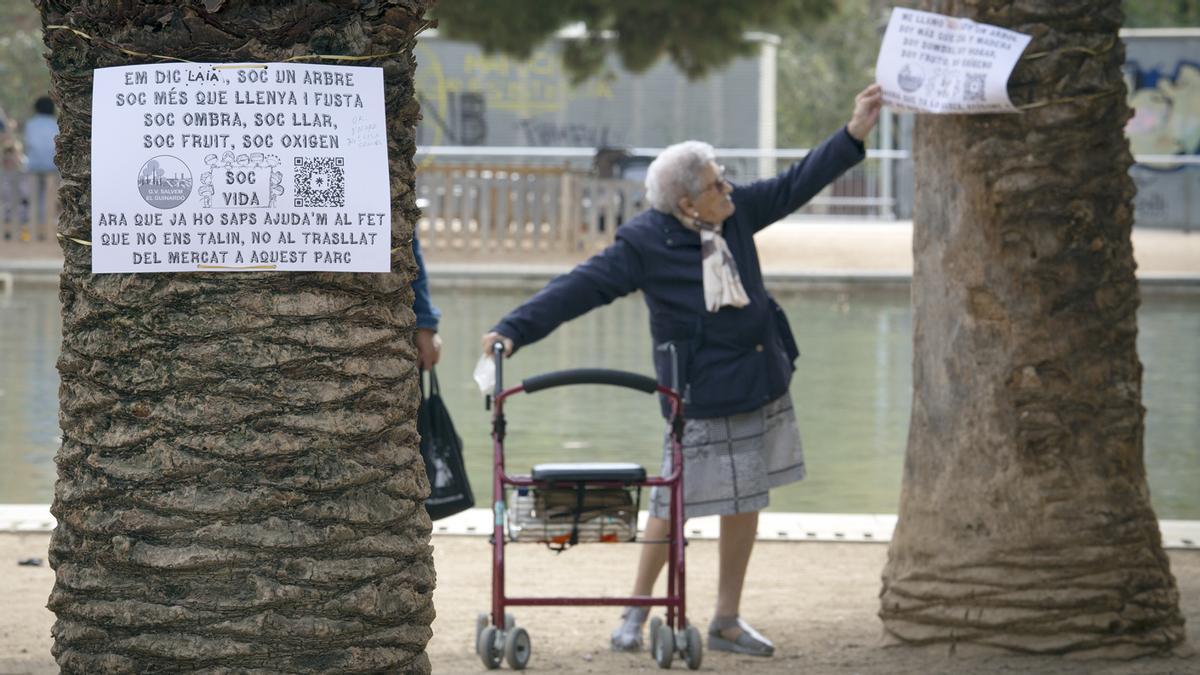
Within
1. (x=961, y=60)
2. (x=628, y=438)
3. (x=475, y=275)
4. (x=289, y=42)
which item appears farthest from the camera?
(x=475, y=275)

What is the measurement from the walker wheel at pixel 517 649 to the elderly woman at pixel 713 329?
1.72ft

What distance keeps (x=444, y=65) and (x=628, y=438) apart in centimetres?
2425

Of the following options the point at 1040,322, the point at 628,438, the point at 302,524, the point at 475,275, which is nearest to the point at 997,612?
the point at 1040,322

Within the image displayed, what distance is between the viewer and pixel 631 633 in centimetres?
609

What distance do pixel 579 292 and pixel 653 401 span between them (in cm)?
Answer: 661

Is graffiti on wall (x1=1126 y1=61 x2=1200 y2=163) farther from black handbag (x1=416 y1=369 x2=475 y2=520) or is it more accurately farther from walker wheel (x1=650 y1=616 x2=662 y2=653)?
black handbag (x1=416 y1=369 x2=475 y2=520)

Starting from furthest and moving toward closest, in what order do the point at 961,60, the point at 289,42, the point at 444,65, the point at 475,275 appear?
the point at 444,65
the point at 475,275
the point at 961,60
the point at 289,42

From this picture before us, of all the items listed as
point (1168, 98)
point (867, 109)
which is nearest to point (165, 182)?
point (867, 109)

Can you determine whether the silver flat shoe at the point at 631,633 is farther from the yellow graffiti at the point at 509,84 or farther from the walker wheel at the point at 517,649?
the yellow graffiti at the point at 509,84

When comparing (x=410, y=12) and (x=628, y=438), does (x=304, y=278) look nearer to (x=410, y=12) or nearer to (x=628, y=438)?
(x=410, y=12)

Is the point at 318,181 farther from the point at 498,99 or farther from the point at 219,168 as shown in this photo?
the point at 498,99

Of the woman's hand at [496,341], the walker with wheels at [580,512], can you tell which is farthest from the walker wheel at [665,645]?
the woman's hand at [496,341]

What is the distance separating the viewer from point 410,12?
3545 millimetres

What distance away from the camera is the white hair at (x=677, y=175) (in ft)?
20.0
